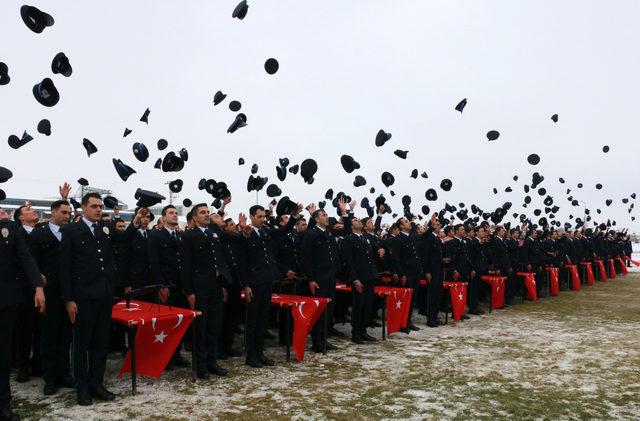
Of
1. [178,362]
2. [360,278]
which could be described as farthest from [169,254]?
[360,278]

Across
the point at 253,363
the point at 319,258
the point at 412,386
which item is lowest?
the point at 412,386

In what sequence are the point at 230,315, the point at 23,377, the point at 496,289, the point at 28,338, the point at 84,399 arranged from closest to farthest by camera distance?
the point at 84,399, the point at 23,377, the point at 28,338, the point at 230,315, the point at 496,289

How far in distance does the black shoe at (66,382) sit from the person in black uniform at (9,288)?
1.10 m

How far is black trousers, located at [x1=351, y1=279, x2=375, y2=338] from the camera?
931 centimetres

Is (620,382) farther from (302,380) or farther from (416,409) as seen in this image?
(302,380)

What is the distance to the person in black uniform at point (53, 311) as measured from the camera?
6.19 meters

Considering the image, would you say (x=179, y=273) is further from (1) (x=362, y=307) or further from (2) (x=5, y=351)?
(1) (x=362, y=307)

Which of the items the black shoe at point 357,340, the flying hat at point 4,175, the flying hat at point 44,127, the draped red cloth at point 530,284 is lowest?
the black shoe at point 357,340

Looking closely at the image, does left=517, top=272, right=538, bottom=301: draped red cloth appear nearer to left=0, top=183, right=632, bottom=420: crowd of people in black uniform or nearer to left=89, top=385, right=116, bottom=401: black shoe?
left=0, top=183, right=632, bottom=420: crowd of people in black uniform

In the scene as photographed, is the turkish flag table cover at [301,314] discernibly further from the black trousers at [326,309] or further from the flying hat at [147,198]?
the flying hat at [147,198]

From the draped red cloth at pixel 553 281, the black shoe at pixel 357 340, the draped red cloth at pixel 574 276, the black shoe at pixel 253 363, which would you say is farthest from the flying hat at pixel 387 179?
the draped red cloth at pixel 574 276

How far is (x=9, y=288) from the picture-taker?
17.1 feet

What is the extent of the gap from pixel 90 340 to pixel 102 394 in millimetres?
597

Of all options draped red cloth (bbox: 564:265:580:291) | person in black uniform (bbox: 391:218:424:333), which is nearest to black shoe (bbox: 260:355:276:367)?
person in black uniform (bbox: 391:218:424:333)
